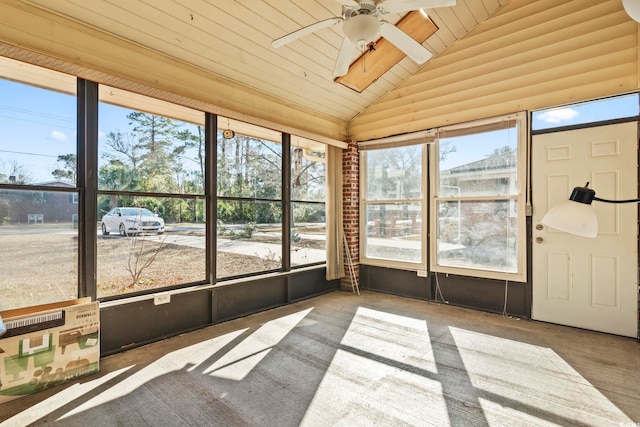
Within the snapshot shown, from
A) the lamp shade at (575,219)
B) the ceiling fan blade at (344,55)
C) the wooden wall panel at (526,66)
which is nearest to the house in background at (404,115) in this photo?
the wooden wall panel at (526,66)

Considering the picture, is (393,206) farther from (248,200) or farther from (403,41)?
(403,41)

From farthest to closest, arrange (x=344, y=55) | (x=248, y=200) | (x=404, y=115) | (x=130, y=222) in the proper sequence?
(x=404, y=115)
(x=248, y=200)
(x=130, y=222)
(x=344, y=55)

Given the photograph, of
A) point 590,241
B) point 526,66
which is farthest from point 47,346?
point 526,66

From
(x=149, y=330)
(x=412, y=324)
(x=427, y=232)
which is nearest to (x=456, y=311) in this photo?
(x=412, y=324)

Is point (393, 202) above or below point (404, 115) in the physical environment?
below

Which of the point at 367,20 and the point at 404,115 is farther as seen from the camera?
the point at 404,115

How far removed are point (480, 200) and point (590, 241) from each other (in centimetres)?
115

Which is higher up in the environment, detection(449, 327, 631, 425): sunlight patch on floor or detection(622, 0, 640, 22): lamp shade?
detection(622, 0, 640, 22): lamp shade

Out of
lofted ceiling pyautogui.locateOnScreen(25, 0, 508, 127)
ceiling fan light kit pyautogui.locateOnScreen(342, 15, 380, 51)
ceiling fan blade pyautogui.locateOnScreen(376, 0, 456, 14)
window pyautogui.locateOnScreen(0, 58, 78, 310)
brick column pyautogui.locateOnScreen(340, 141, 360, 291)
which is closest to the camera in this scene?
ceiling fan blade pyautogui.locateOnScreen(376, 0, 456, 14)

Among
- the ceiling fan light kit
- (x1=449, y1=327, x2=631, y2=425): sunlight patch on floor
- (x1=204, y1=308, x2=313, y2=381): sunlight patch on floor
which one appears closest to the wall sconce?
(x1=449, y1=327, x2=631, y2=425): sunlight patch on floor

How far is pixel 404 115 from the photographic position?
181 inches

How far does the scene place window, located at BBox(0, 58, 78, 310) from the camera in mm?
2336

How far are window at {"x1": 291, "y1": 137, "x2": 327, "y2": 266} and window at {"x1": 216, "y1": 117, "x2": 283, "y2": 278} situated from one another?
293mm

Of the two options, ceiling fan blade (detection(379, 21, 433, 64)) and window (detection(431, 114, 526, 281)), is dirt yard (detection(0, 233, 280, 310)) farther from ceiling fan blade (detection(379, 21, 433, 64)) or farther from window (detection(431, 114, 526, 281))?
window (detection(431, 114, 526, 281))
